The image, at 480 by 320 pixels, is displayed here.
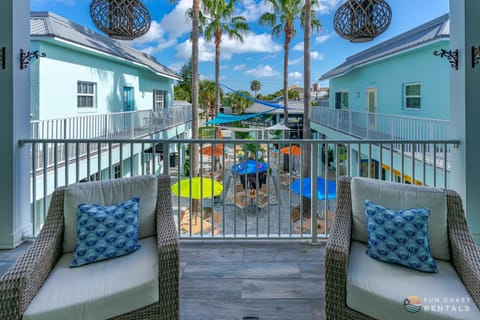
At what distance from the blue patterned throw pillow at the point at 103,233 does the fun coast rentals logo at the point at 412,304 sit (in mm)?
1552

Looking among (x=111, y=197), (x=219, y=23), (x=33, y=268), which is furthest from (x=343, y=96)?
(x=33, y=268)

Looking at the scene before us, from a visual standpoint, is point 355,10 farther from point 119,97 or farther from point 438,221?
point 119,97

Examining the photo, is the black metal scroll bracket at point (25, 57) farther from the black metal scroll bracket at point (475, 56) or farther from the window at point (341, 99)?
the window at point (341, 99)

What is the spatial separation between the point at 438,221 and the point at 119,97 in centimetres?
1180

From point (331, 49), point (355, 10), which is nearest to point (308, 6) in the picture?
point (355, 10)

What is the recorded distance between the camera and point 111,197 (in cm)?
229

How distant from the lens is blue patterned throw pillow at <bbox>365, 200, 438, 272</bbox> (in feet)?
6.41

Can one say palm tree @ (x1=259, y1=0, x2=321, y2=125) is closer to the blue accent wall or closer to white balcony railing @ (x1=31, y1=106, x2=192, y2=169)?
the blue accent wall

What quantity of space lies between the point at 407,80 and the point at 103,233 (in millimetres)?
10449

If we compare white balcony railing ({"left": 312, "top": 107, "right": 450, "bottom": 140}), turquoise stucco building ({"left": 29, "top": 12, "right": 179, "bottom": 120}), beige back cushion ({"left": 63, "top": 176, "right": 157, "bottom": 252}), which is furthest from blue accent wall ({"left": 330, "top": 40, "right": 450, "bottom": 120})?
turquoise stucco building ({"left": 29, "top": 12, "right": 179, "bottom": 120})

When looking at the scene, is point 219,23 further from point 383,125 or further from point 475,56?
point 475,56

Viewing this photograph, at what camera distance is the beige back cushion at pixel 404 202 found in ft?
6.77

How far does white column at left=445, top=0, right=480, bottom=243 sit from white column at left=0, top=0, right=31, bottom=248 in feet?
13.2

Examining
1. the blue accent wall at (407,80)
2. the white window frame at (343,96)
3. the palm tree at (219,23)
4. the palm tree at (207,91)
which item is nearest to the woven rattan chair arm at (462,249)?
the blue accent wall at (407,80)
